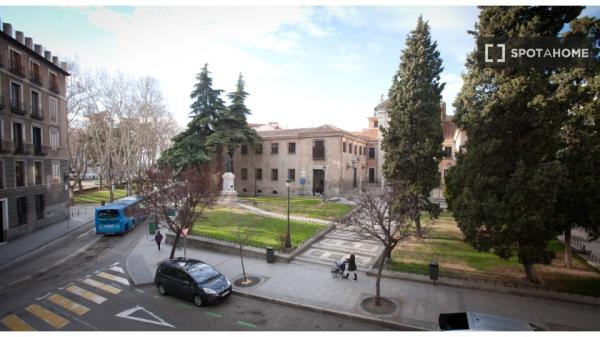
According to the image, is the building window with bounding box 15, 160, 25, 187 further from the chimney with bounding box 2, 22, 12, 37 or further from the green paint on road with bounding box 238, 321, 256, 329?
the green paint on road with bounding box 238, 321, 256, 329

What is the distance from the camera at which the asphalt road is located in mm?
9867

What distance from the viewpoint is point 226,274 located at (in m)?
14.2

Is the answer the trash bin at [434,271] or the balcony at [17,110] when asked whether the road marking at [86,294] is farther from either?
the balcony at [17,110]

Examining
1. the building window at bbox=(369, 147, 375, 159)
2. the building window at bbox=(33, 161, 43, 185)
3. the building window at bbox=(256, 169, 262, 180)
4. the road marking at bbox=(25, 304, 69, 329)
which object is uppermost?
the building window at bbox=(369, 147, 375, 159)

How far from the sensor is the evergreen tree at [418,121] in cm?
1931

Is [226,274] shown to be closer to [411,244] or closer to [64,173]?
[411,244]

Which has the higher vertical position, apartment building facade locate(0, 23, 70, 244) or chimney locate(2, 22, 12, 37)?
chimney locate(2, 22, 12, 37)

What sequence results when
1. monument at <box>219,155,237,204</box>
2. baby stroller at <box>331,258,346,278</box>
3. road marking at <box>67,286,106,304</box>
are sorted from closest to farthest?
road marking at <box>67,286,106,304</box> → baby stroller at <box>331,258,346,278</box> → monument at <box>219,155,237,204</box>

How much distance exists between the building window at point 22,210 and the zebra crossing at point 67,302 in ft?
45.6

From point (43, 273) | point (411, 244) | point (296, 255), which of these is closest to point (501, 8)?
point (411, 244)

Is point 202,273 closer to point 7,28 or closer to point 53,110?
point 53,110

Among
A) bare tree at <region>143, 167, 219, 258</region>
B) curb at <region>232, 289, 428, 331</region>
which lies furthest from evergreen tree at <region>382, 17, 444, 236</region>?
bare tree at <region>143, 167, 219, 258</region>

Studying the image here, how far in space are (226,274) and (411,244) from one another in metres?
11.5

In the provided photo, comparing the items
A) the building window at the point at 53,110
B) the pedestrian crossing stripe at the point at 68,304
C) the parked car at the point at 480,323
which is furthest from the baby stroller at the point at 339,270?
the building window at the point at 53,110
